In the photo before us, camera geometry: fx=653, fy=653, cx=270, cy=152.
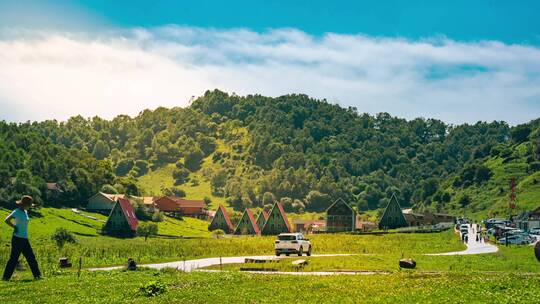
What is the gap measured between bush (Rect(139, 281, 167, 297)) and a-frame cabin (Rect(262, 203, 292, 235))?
394ft

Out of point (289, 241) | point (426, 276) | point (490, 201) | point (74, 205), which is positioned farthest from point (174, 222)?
point (426, 276)

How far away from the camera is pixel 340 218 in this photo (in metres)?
156

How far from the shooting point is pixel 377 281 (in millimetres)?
25562

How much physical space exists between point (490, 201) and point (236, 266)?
16787 centimetres

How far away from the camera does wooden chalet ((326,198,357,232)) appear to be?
509 ft

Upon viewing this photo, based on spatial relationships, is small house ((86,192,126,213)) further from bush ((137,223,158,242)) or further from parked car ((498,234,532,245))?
parked car ((498,234,532,245))

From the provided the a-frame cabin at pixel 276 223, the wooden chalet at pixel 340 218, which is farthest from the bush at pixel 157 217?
→ the wooden chalet at pixel 340 218

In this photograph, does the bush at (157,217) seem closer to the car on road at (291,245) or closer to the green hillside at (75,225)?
the green hillside at (75,225)

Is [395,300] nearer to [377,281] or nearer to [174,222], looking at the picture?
[377,281]

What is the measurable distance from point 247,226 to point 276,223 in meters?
8.01

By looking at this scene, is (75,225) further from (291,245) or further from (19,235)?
(19,235)

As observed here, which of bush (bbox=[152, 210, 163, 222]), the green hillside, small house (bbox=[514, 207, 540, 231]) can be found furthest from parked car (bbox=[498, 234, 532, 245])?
bush (bbox=[152, 210, 163, 222])

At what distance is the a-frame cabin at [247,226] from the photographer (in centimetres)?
14875

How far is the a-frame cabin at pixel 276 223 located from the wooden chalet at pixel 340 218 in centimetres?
1442
